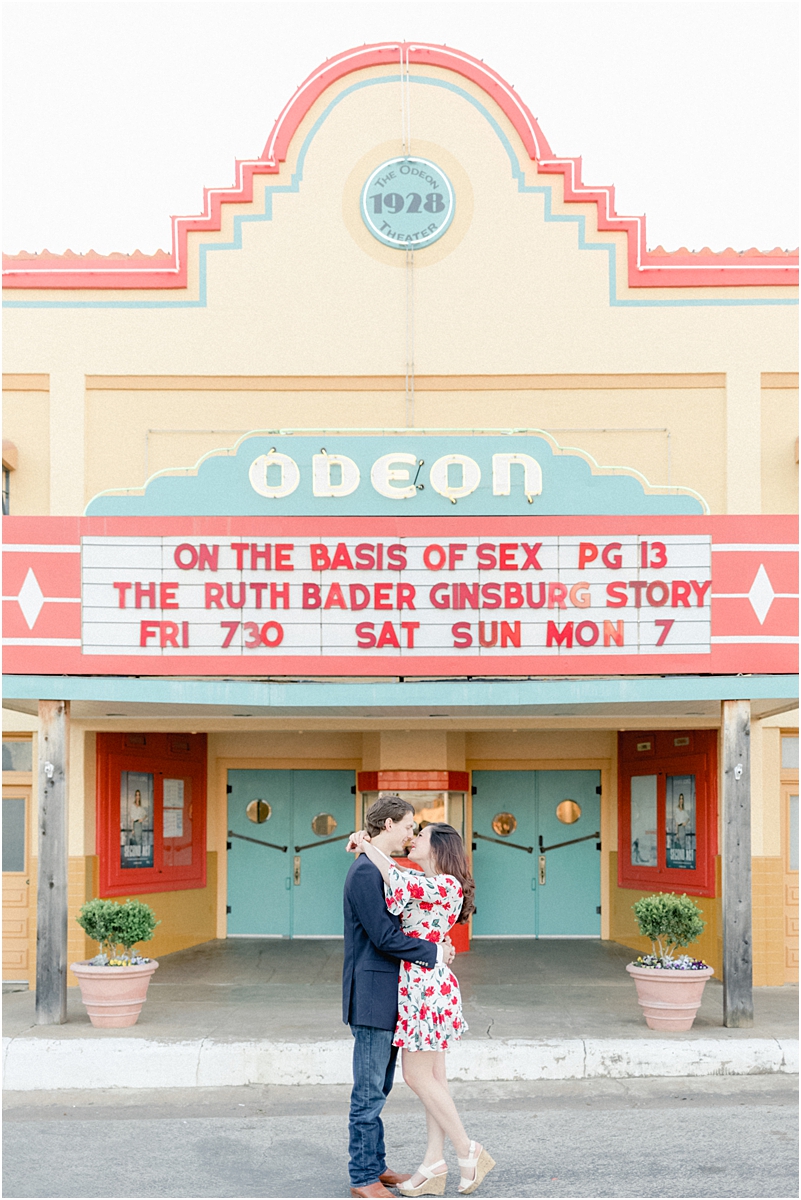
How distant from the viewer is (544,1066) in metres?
8.92

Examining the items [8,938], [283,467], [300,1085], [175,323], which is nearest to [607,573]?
[283,467]

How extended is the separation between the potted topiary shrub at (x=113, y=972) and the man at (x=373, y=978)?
4074 millimetres

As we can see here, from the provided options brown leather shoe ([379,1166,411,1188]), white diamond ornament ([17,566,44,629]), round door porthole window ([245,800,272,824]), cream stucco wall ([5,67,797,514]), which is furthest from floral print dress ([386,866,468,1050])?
round door porthole window ([245,800,272,824])

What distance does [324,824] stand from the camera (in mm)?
15164

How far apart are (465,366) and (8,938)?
312 inches

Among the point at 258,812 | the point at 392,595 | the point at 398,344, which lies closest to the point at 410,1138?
the point at 392,595

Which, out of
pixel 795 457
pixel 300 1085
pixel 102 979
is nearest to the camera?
pixel 300 1085

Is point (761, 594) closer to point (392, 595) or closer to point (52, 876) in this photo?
point (392, 595)

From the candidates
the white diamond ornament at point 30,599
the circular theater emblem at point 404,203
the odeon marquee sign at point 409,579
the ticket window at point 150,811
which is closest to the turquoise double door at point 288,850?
the ticket window at point 150,811

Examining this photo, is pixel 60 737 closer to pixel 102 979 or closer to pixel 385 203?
pixel 102 979

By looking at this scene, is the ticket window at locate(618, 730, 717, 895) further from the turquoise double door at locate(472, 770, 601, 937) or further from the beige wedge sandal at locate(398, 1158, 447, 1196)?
the beige wedge sandal at locate(398, 1158, 447, 1196)

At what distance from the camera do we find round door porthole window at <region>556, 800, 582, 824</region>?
49.5ft

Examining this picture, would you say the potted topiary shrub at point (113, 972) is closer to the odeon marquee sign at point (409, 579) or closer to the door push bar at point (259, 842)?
the odeon marquee sign at point (409, 579)

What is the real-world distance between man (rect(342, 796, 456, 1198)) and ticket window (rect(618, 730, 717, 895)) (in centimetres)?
772
